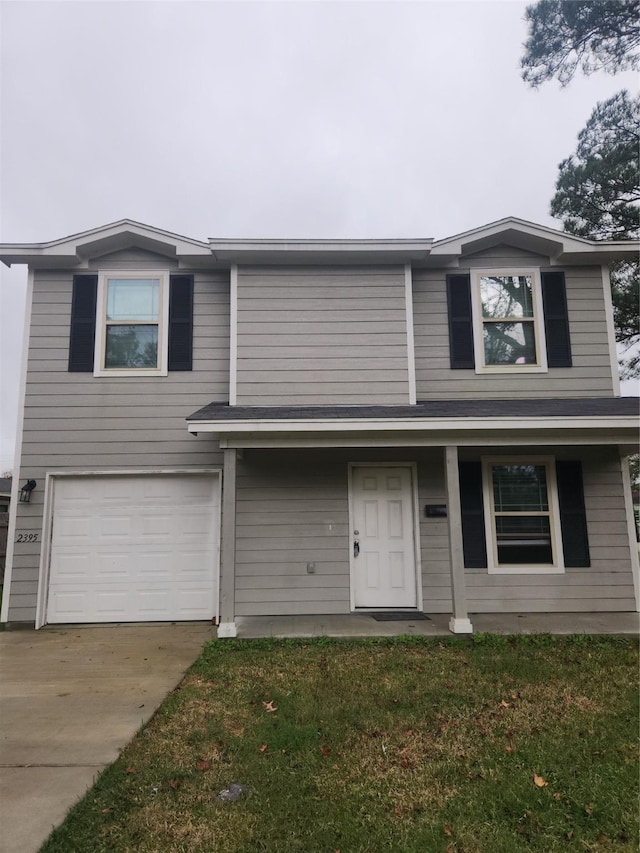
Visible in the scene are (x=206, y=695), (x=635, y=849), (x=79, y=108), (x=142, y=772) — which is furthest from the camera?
(x=79, y=108)

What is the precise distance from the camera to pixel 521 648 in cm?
514

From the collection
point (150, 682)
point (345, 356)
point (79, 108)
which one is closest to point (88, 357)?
point (345, 356)

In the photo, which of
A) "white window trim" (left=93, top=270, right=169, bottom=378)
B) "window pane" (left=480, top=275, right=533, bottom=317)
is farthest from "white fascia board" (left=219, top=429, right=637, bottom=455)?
"window pane" (left=480, top=275, right=533, bottom=317)

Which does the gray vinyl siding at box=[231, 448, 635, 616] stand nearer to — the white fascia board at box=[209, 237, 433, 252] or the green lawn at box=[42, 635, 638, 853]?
the green lawn at box=[42, 635, 638, 853]

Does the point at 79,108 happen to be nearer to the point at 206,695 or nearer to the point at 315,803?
the point at 206,695

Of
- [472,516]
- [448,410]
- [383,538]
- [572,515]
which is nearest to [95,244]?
[448,410]

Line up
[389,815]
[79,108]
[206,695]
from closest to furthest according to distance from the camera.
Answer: [389,815] < [206,695] < [79,108]

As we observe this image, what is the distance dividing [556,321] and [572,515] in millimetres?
2694

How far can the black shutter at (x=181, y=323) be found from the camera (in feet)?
22.4

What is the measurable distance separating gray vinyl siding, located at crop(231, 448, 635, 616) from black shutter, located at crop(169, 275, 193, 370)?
1610mm

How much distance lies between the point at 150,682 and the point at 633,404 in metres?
6.22

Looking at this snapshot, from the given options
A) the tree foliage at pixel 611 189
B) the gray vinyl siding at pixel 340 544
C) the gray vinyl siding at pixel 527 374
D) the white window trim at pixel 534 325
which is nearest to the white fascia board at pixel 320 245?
the gray vinyl siding at pixel 527 374

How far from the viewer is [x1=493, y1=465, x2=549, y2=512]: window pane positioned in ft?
21.8

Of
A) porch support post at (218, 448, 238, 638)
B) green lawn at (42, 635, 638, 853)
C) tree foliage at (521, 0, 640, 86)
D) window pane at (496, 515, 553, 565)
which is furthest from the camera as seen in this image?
tree foliage at (521, 0, 640, 86)
